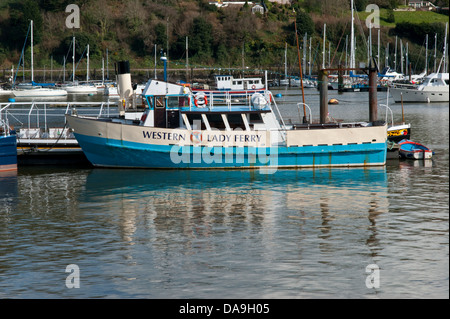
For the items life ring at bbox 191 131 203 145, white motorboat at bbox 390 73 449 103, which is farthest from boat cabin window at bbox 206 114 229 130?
white motorboat at bbox 390 73 449 103

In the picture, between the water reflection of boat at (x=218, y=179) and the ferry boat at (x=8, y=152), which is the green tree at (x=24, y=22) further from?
the water reflection of boat at (x=218, y=179)

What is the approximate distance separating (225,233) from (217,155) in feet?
36.2

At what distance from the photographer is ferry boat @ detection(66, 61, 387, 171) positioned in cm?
3048

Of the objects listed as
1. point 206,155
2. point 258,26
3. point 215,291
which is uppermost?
point 258,26

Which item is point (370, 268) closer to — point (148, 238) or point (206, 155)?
point (148, 238)

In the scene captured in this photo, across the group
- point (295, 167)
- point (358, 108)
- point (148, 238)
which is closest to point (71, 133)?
point (295, 167)

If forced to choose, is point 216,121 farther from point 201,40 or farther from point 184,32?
point 184,32

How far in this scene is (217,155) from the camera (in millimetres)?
31000

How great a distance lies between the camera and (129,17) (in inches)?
4875

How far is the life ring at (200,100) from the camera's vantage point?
30984mm

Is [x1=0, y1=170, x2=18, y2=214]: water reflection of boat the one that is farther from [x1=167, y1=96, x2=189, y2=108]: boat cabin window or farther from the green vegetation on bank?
the green vegetation on bank

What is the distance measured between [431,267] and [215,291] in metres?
5.53

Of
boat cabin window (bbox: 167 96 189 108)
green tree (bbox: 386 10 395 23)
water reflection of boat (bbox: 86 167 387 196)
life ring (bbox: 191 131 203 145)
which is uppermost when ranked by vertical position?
green tree (bbox: 386 10 395 23)

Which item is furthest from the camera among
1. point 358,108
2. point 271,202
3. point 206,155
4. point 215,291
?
point 358,108
